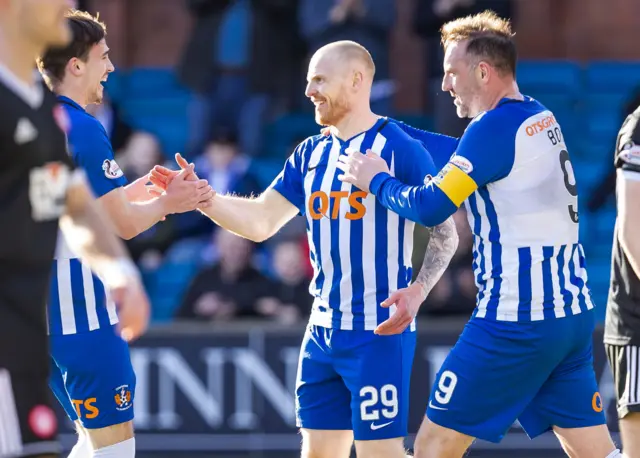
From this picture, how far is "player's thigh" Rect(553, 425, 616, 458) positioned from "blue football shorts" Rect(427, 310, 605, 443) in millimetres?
32

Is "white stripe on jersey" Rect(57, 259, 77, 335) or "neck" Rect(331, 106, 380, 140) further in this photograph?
"neck" Rect(331, 106, 380, 140)

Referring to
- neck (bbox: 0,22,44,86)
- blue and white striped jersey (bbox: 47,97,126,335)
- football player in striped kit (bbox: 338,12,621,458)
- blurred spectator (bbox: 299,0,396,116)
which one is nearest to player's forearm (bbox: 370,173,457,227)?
football player in striped kit (bbox: 338,12,621,458)

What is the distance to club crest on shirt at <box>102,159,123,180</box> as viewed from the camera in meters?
5.21

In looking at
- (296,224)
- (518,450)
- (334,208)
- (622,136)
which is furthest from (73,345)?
(296,224)

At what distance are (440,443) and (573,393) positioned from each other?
596 mm

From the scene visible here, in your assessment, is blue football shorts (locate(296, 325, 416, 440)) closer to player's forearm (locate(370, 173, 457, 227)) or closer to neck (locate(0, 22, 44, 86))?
player's forearm (locate(370, 173, 457, 227))

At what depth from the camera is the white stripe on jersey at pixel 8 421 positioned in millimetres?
3805

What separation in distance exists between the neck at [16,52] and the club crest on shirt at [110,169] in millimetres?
1313

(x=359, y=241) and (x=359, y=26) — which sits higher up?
(x=359, y=26)

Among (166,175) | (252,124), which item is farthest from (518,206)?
(252,124)

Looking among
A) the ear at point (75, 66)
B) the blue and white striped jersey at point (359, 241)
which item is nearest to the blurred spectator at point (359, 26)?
the blue and white striped jersey at point (359, 241)

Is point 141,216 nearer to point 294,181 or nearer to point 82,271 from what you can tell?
point 82,271

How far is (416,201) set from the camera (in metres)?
5.17

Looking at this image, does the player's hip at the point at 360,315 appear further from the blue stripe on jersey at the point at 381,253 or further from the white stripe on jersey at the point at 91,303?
the white stripe on jersey at the point at 91,303
